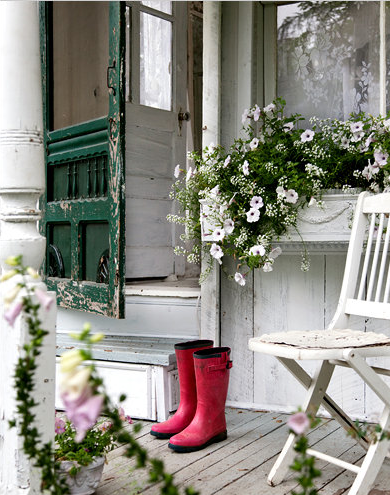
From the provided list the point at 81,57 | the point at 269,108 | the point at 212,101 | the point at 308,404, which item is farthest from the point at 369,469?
the point at 81,57

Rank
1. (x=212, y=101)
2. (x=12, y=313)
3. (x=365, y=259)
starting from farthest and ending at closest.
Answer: (x=212, y=101) → (x=365, y=259) → (x=12, y=313)

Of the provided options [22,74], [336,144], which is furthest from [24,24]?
[336,144]

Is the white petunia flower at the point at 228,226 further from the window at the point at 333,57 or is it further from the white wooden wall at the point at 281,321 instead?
the window at the point at 333,57

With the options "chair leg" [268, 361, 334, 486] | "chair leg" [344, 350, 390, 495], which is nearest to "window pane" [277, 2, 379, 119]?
"chair leg" [268, 361, 334, 486]

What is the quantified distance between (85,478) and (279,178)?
144cm

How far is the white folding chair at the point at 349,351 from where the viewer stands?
1955 millimetres

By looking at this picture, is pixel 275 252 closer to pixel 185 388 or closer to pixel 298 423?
pixel 185 388

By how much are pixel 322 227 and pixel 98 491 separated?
140 cm

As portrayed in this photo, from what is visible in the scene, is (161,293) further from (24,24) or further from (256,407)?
(24,24)

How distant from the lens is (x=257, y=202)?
2.75 meters

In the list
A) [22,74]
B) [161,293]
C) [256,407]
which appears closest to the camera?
[22,74]

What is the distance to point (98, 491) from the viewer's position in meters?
2.18

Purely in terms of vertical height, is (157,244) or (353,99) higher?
(353,99)

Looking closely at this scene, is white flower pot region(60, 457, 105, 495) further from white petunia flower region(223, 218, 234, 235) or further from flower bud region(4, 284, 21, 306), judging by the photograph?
flower bud region(4, 284, 21, 306)
